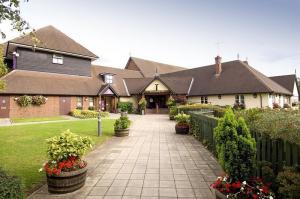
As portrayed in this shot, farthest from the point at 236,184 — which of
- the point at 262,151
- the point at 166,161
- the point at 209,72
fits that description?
the point at 209,72

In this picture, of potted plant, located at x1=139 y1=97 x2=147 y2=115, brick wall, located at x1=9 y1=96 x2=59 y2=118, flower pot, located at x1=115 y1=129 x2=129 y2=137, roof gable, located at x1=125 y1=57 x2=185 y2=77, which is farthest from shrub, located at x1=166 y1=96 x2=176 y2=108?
flower pot, located at x1=115 y1=129 x2=129 y2=137

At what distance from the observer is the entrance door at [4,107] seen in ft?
75.8

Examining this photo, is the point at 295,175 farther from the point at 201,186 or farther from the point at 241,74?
the point at 241,74

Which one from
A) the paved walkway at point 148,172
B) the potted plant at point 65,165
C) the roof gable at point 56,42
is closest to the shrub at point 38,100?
the roof gable at point 56,42

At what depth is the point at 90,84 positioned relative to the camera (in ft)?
103

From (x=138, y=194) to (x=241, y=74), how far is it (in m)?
30.1

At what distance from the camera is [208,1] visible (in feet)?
34.4

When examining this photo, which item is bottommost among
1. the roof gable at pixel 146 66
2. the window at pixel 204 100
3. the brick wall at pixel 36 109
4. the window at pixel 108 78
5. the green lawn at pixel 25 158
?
the green lawn at pixel 25 158

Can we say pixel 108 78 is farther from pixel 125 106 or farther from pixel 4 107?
pixel 4 107

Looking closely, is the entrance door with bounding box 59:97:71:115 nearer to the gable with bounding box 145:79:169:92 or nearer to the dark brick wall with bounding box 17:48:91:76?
the dark brick wall with bounding box 17:48:91:76

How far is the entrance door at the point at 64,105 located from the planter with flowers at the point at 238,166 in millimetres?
26075

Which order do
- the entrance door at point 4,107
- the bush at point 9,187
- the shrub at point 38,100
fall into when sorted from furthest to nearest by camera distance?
the shrub at point 38,100 < the entrance door at point 4,107 < the bush at point 9,187

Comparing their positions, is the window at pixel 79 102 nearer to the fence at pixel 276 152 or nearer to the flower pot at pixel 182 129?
the flower pot at pixel 182 129

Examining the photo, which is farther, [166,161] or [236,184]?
[166,161]
